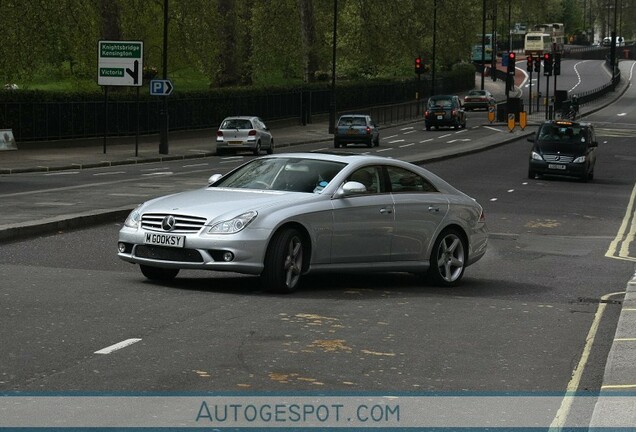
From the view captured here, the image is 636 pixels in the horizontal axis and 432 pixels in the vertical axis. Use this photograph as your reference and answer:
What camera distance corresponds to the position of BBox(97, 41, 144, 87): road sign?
48219mm

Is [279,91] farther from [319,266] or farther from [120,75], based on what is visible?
[319,266]

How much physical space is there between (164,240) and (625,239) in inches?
480

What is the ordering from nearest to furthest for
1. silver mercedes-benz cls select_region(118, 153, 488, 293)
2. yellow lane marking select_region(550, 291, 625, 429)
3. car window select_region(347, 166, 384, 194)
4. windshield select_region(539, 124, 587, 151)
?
1. yellow lane marking select_region(550, 291, 625, 429)
2. silver mercedes-benz cls select_region(118, 153, 488, 293)
3. car window select_region(347, 166, 384, 194)
4. windshield select_region(539, 124, 587, 151)

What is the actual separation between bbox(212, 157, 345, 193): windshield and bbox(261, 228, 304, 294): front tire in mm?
819

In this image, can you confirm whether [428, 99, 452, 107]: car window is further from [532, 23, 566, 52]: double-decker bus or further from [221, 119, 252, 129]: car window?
[532, 23, 566, 52]: double-decker bus

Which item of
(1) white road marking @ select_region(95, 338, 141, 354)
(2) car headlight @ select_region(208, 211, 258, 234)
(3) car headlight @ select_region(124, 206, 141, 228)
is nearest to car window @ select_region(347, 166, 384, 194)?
(2) car headlight @ select_region(208, 211, 258, 234)

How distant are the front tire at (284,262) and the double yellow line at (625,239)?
7.64 meters

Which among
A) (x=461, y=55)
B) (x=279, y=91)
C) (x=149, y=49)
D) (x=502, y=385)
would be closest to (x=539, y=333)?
(x=502, y=385)

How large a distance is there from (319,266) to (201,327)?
2.95 m

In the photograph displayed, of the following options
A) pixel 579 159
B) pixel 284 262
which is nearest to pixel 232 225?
pixel 284 262

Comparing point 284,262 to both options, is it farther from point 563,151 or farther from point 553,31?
point 553,31

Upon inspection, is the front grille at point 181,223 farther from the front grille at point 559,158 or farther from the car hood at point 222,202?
the front grille at point 559,158

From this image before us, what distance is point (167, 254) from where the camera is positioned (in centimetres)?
1318

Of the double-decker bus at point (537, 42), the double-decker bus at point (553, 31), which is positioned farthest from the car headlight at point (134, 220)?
the double-decker bus at point (553, 31)
